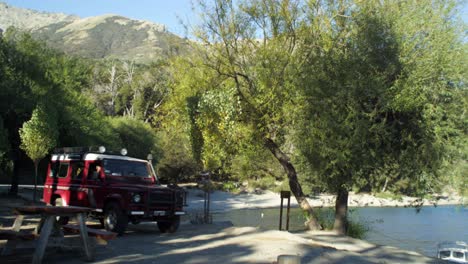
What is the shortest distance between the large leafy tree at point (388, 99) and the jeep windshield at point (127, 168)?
15.4ft

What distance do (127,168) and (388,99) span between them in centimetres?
746

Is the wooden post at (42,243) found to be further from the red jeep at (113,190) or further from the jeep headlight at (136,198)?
the jeep headlight at (136,198)

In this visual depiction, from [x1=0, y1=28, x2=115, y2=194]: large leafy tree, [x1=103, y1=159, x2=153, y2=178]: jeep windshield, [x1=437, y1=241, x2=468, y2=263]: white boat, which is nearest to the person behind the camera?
[x1=103, y1=159, x2=153, y2=178]: jeep windshield

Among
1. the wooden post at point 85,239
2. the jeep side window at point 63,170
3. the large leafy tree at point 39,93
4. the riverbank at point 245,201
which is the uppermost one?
the large leafy tree at point 39,93

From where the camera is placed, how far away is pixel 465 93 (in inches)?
531

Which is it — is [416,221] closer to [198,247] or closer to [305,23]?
[305,23]

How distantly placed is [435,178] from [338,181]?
2718mm

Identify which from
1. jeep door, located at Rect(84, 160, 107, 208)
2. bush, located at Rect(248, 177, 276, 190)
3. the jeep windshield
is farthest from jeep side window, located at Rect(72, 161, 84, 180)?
bush, located at Rect(248, 177, 276, 190)

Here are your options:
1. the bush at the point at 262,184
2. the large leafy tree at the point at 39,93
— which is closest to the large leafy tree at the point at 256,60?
the large leafy tree at the point at 39,93

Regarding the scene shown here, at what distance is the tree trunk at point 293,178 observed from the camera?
16.1 m

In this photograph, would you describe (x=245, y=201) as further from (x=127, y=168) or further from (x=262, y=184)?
(x=127, y=168)

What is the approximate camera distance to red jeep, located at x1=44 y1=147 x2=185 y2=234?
1241 cm

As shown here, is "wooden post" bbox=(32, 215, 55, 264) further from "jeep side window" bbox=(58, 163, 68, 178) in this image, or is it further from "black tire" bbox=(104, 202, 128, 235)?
"jeep side window" bbox=(58, 163, 68, 178)

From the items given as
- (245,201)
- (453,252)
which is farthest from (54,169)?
(245,201)
